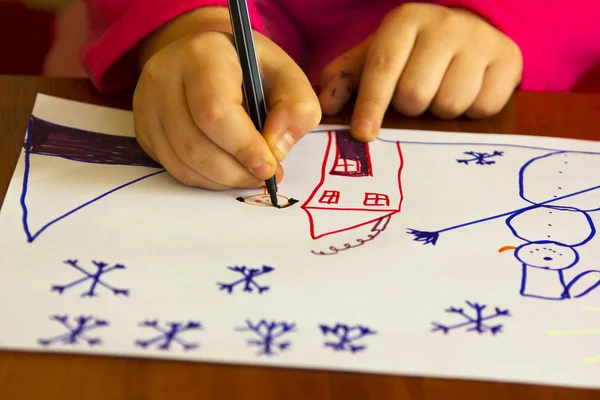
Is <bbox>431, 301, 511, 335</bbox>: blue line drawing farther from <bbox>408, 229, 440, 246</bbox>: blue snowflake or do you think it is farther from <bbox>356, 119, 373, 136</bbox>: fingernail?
<bbox>356, 119, 373, 136</bbox>: fingernail

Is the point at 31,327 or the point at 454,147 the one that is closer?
the point at 31,327

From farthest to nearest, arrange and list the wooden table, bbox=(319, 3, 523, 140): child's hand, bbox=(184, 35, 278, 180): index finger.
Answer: bbox=(319, 3, 523, 140): child's hand, bbox=(184, 35, 278, 180): index finger, the wooden table

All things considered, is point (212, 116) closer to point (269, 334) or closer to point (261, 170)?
point (261, 170)

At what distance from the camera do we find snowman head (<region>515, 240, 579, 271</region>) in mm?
378

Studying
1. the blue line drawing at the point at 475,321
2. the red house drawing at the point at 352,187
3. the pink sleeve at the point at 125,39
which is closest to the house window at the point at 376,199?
the red house drawing at the point at 352,187

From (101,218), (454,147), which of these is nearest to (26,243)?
(101,218)

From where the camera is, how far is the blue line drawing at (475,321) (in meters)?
0.33

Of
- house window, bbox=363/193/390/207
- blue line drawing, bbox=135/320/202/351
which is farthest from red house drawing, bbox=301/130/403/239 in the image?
blue line drawing, bbox=135/320/202/351

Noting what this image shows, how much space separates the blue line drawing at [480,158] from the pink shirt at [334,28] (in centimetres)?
13

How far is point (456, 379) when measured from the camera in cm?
30

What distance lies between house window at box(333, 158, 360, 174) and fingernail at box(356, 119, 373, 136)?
33 mm

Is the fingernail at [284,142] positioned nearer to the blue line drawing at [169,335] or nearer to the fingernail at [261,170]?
the fingernail at [261,170]

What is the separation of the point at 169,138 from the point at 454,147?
206mm

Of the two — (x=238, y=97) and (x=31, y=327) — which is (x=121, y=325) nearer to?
(x=31, y=327)
